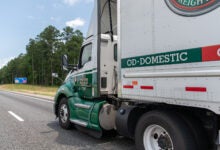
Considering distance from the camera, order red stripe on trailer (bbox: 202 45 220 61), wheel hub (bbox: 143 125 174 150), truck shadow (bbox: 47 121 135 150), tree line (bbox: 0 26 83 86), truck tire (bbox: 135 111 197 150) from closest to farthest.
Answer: red stripe on trailer (bbox: 202 45 220 61) → truck tire (bbox: 135 111 197 150) → wheel hub (bbox: 143 125 174 150) → truck shadow (bbox: 47 121 135 150) → tree line (bbox: 0 26 83 86)

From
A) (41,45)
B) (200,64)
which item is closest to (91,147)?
(200,64)

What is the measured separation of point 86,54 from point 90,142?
2.38 metres

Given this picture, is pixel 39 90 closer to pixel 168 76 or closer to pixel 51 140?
pixel 51 140

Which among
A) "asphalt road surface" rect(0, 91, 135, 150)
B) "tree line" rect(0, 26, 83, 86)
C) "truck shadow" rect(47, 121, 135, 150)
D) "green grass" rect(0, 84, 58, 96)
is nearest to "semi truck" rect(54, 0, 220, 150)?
"truck shadow" rect(47, 121, 135, 150)

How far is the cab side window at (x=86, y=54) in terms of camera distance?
6.52 m

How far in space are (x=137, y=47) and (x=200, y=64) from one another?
1358 mm

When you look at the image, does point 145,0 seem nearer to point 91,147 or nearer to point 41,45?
point 91,147

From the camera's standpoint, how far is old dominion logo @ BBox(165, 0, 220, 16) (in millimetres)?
3201

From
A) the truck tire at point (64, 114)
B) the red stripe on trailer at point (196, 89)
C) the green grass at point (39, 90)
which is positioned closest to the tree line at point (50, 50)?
the green grass at point (39, 90)

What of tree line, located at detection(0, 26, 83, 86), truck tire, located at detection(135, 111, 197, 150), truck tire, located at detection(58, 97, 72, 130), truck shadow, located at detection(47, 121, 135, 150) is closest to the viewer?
truck tire, located at detection(135, 111, 197, 150)

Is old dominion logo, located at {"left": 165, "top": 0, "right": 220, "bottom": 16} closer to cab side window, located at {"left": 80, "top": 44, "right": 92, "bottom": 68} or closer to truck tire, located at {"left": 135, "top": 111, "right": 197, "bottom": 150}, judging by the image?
truck tire, located at {"left": 135, "top": 111, "right": 197, "bottom": 150}

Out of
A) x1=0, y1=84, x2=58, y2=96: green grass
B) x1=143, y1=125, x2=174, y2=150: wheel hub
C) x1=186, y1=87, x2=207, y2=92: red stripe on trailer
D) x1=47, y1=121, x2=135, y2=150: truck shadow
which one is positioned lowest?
x1=0, y1=84, x2=58, y2=96: green grass

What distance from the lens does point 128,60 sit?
15.1 ft

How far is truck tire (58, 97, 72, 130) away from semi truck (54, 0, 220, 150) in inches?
61.8
